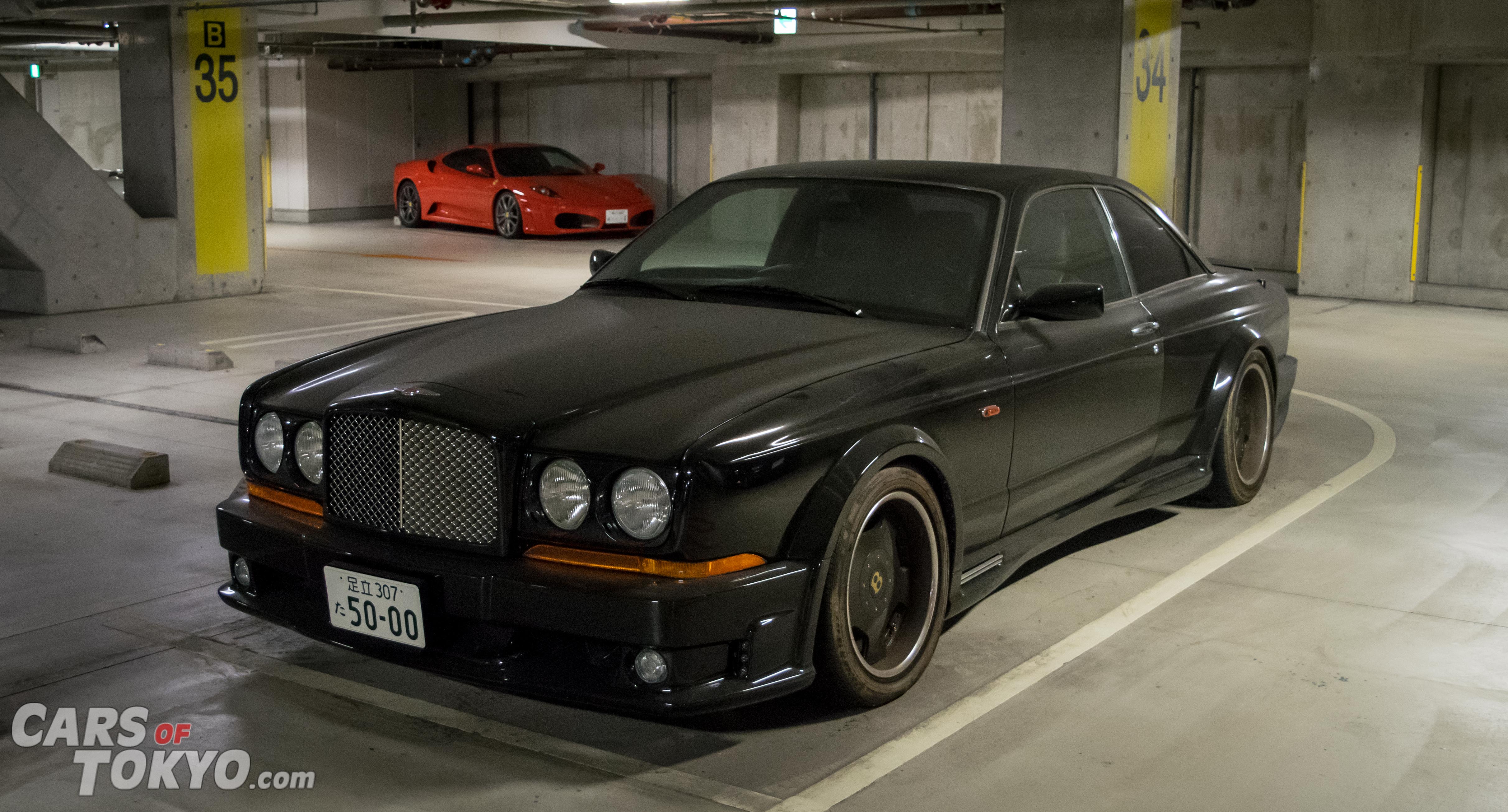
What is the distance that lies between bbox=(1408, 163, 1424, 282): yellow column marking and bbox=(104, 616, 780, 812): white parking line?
11.0 m

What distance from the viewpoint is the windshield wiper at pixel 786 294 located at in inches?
149

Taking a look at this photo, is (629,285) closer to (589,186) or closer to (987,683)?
(987,683)

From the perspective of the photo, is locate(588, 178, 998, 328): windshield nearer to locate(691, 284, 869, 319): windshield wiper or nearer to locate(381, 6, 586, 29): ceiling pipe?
locate(691, 284, 869, 319): windshield wiper

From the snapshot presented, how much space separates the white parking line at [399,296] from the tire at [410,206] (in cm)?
716

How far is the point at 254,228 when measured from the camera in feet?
40.3

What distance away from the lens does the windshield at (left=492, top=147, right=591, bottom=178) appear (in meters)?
18.5

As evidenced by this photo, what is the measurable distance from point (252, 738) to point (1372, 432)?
5.42m

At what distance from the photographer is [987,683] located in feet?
11.6

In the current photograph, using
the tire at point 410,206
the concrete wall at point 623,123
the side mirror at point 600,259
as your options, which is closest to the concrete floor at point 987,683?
the side mirror at point 600,259

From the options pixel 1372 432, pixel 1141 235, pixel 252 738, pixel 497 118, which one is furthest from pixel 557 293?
pixel 497 118

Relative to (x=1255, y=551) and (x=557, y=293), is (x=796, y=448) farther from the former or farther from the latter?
(x=557, y=293)

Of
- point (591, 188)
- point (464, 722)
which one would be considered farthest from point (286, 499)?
point (591, 188)

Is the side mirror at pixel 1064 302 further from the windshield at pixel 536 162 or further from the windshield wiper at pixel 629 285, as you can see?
the windshield at pixel 536 162

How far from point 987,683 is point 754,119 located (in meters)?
15.9
